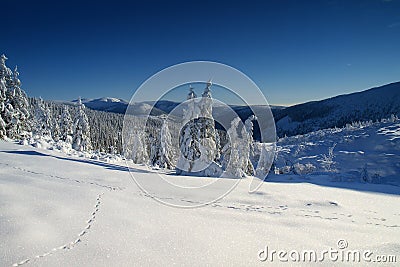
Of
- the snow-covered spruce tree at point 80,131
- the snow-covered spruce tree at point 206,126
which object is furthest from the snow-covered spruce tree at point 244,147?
the snow-covered spruce tree at point 80,131

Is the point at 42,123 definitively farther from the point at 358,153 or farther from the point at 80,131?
the point at 358,153

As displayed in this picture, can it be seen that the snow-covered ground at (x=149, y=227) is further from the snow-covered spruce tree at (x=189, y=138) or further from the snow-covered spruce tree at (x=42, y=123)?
the snow-covered spruce tree at (x=42, y=123)

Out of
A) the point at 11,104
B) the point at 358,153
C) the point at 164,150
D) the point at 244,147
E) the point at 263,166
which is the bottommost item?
the point at 263,166

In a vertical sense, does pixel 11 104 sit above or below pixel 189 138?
above

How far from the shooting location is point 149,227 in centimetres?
486

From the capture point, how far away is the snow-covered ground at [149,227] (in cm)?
376

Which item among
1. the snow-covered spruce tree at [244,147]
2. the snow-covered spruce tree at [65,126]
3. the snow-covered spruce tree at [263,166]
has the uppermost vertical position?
the snow-covered spruce tree at [65,126]

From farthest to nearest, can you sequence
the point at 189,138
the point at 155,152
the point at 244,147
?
the point at 155,152
the point at 244,147
the point at 189,138

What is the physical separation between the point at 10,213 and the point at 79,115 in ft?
124

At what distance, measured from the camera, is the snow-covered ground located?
376 centimetres

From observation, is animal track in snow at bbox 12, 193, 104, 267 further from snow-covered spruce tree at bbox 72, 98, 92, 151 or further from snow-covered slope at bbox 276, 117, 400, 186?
snow-covered spruce tree at bbox 72, 98, 92, 151

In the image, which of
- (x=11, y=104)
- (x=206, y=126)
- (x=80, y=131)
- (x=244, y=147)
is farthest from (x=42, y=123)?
(x=244, y=147)

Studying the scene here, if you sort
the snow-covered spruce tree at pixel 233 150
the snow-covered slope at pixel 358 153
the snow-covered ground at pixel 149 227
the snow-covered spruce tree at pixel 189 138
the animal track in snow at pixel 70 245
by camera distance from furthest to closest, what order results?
the snow-covered slope at pixel 358 153
the snow-covered spruce tree at pixel 233 150
the snow-covered spruce tree at pixel 189 138
the snow-covered ground at pixel 149 227
the animal track in snow at pixel 70 245

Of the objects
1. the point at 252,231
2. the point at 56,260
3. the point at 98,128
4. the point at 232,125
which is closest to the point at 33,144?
the point at 56,260
